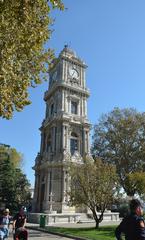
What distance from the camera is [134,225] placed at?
452cm

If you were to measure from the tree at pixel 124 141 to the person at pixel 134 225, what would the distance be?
35.7m

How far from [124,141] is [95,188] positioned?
732 inches

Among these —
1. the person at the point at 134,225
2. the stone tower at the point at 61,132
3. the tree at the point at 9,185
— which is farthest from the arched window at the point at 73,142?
the person at the point at 134,225

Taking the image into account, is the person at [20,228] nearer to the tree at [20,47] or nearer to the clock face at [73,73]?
the tree at [20,47]

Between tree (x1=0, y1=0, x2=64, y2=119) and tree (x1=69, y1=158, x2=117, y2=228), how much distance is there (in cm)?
1329

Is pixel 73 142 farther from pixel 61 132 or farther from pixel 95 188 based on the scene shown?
pixel 95 188

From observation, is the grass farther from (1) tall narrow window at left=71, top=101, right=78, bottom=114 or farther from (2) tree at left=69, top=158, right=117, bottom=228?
(1) tall narrow window at left=71, top=101, right=78, bottom=114

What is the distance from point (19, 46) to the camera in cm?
1212

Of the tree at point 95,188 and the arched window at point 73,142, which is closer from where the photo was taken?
the tree at point 95,188

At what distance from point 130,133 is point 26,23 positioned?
32.0 meters

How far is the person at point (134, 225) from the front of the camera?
445 centimetres

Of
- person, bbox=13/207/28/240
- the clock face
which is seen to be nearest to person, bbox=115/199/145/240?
person, bbox=13/207/28/240

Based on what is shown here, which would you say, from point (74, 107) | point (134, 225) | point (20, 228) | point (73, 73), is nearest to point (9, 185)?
point (74, 107)

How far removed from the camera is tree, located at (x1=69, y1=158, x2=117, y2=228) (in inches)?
945
